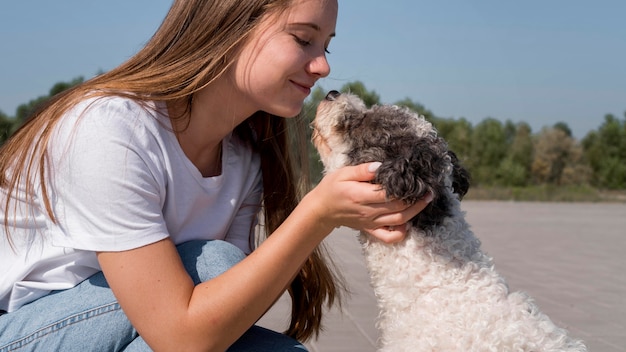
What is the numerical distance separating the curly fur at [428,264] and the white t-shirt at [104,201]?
1.68ft

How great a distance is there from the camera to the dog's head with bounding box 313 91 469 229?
2105 mm

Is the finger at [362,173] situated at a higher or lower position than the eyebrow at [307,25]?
lower

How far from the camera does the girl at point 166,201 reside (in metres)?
2.11

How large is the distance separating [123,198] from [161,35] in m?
0.59

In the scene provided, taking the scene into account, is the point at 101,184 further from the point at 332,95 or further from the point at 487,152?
the point at 487,152

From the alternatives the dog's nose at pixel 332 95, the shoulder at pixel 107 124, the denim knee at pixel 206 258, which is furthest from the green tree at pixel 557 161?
the shoulder at pixel 107 124

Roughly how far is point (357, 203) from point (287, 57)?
1.79 ft

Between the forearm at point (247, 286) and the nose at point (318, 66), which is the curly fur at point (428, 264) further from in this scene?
the forearm at point (247, 286)

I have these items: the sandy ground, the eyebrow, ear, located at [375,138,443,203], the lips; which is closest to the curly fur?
ear, located at [375,138,443,203]

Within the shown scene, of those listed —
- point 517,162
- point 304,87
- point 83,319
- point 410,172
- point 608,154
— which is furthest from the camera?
point 517,162

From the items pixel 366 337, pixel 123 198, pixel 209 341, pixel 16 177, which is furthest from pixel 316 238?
pixel 366 337

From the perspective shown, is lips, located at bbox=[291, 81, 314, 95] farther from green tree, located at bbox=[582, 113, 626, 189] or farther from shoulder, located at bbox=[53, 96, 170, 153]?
green tree, located at bbox=[582, 113, 626, 189]

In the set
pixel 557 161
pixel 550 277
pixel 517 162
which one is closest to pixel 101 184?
pixel 550 277

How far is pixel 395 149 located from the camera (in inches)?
89.4
